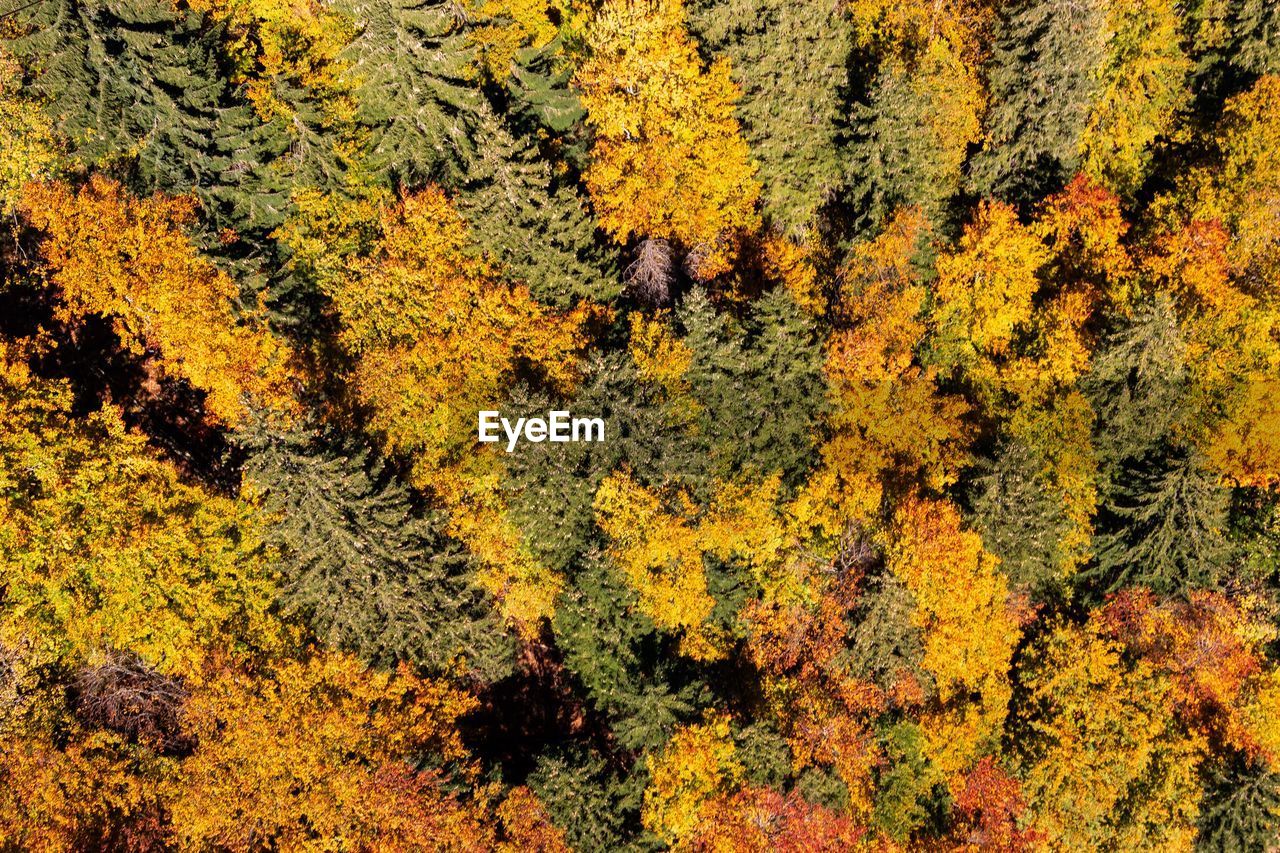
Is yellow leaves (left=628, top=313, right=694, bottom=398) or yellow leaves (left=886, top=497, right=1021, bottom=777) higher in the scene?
yellow leaves (left=628, top=313, right=694, bottom=398)

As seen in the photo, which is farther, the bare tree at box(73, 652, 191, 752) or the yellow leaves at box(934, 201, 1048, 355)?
the bare tree at box(73, 652, 191, 752)

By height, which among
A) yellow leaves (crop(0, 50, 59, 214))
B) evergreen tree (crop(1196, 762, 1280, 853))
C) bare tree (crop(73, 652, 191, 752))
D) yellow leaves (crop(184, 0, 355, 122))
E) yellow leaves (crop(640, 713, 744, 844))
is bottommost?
evergreen tree (crop(1196, 762, 1280, 853))

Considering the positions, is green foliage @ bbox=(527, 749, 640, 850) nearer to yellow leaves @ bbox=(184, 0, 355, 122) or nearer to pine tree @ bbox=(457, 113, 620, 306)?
pine tree @ bbox=(457, 113, 620, 306)

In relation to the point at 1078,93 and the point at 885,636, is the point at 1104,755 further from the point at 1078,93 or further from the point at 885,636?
the point at 1078,93

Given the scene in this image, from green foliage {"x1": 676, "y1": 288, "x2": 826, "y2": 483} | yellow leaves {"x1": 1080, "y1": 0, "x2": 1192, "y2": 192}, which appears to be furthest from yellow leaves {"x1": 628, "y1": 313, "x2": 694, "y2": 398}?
yellow leaves {"x1": 1080, "y1": 0, "x2": 1192, "y2": 192}

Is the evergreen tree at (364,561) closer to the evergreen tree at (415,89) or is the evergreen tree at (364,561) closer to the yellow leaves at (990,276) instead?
the evergreen tree at (415,89)

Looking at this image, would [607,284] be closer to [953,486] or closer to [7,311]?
[953,486]
